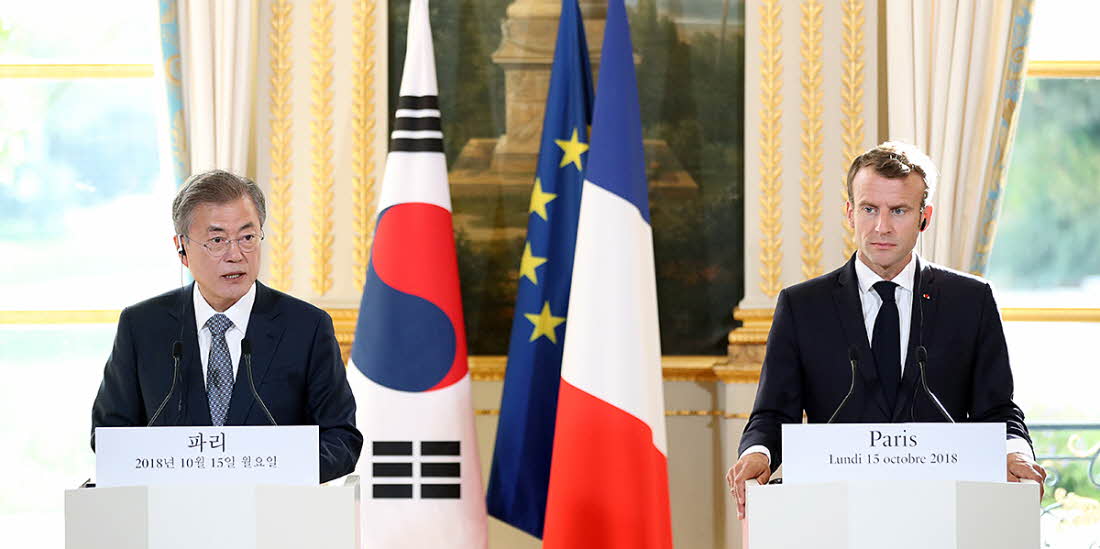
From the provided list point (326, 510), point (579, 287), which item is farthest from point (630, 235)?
point (326, 510)

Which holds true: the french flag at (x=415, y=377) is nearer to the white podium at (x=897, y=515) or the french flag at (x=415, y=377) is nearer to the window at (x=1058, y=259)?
the white podium at (x=897, y=515)

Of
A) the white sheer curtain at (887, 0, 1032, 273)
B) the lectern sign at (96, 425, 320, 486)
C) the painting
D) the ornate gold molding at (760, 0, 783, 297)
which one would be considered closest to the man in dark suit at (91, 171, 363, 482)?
the lectern sign at (96, 425, 320, 486)

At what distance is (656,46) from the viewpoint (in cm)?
413

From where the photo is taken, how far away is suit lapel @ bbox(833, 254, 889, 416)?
2490 millimetres

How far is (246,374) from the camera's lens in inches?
95.9

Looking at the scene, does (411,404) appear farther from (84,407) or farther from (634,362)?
(84,407)

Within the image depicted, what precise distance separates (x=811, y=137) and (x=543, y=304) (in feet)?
3.67

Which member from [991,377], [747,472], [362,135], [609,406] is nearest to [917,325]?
[991,377]

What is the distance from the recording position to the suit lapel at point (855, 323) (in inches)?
98.0

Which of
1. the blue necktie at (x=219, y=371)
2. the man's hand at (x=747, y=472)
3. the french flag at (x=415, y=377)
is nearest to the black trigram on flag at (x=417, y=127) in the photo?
the french flag at (x=415, y=377)

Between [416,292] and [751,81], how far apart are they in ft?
4.65

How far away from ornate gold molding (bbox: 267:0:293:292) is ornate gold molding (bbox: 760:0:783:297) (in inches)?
66.7

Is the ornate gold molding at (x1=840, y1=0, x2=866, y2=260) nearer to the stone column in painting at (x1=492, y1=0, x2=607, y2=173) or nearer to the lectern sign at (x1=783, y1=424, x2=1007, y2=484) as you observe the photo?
the stone column in painting at (x1=492, y1=0, x2=607, y2=173)

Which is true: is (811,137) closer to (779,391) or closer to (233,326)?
(779,391)
